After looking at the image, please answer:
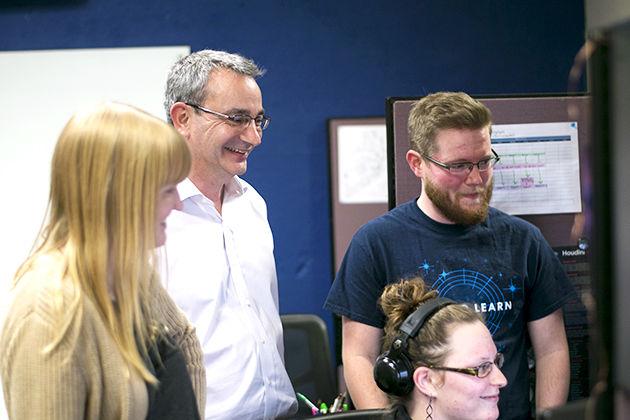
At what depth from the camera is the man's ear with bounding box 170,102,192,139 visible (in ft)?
7.22

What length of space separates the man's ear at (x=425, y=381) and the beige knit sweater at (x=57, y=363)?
73 centimetres

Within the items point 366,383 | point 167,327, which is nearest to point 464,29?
point 366,383

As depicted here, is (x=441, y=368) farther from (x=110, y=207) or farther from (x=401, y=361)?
(x=110, y=207)

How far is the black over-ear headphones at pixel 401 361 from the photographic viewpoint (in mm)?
1764

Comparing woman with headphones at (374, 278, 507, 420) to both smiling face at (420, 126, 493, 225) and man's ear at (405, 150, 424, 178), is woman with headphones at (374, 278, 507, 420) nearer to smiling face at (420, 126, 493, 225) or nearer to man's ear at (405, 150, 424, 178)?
smiling face at (420, 126, 493, 225)

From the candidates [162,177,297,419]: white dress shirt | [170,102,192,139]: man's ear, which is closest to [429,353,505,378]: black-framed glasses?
[162,177,297,419]: white dress shirt

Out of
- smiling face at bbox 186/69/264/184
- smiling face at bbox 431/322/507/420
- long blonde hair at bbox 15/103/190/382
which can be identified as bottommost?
smiling face at bbox 431/322/507/420

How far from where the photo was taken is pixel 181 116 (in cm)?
222

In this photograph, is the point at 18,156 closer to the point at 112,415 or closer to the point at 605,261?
the point at 112,415

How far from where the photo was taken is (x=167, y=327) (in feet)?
4.48

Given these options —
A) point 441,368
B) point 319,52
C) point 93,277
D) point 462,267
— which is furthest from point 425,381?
point 319,52

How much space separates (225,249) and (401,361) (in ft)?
1.91

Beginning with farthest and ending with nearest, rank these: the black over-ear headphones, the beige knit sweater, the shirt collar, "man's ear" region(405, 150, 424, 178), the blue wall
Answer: the blue wall
"man's ear" region(405, 150, 424, 178)
the shirt collar
the black over-ear headphones
the beige knit sweater

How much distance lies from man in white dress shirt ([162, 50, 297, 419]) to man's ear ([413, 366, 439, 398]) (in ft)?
1.36
